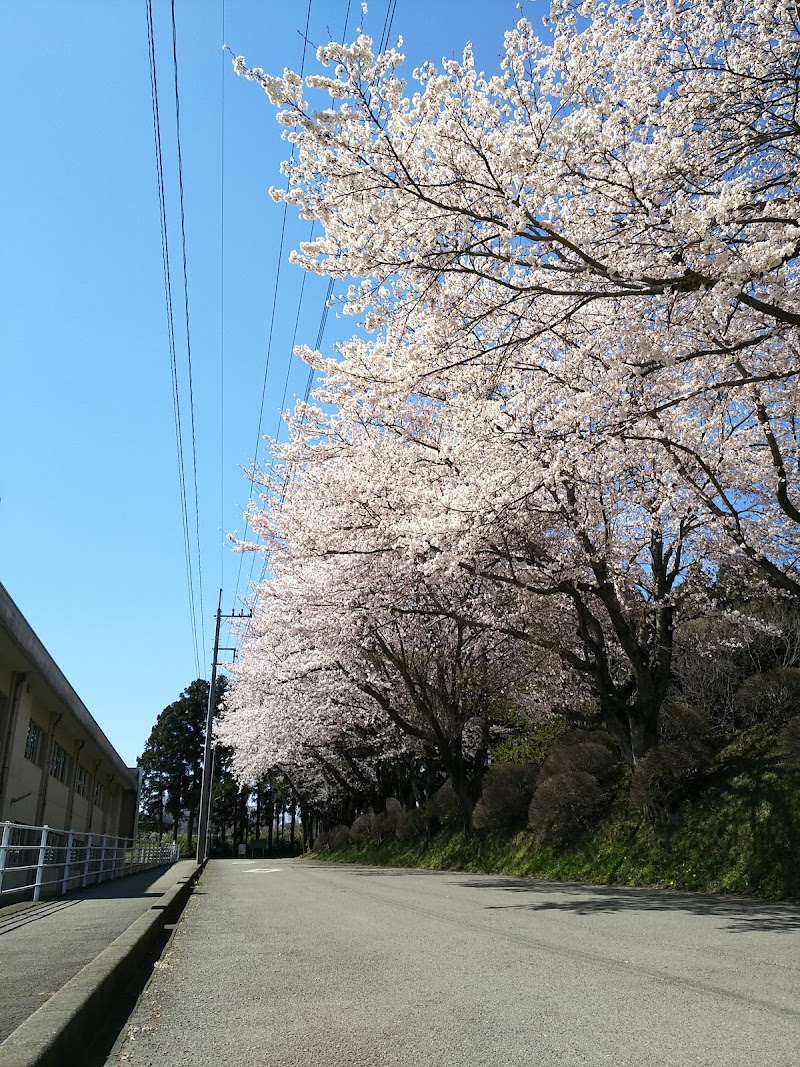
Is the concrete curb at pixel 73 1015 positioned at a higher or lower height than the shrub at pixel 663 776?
lower

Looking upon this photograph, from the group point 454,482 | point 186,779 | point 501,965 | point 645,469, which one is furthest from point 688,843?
point 186,779

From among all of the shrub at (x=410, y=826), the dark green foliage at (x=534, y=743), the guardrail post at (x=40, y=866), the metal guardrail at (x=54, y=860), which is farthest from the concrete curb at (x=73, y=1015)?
the shrub at (x=410, y=826)

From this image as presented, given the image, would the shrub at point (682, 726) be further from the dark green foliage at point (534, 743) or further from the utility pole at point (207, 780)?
the utility pole at point (207, 780)

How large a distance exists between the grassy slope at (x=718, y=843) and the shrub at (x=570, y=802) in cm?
41

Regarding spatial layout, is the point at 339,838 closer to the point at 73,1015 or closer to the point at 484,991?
the point at 484,991

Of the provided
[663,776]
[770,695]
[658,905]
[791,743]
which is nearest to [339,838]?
[663,776]

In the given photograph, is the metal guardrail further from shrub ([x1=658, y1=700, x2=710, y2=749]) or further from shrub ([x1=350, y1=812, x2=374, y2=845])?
shrub ([x1=658, y1=700, x2=710, y2=749])

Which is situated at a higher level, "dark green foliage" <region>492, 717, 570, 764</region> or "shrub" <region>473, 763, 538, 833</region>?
"dark green foliage" <region>492, 717, 570, 764</region>

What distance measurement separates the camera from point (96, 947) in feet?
22.3

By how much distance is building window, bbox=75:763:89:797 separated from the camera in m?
26.2

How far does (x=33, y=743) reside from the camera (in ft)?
63.9

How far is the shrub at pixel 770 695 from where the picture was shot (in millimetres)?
13867

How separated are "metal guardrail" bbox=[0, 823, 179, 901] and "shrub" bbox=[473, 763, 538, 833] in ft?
29.1

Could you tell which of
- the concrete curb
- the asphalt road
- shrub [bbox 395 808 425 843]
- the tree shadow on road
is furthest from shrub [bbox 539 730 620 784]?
the concrete curb
